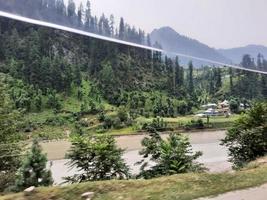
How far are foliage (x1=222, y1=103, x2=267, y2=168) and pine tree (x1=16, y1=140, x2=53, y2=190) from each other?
4.87 metres

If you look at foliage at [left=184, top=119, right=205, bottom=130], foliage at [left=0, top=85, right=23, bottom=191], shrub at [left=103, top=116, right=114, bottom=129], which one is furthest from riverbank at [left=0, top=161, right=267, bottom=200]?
foliage at [left=184, top=119, right=205, bottom=130]

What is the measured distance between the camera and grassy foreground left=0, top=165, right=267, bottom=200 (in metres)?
5.24

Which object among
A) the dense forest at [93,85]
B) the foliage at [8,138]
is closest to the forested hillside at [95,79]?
the dense forest at [93,85]

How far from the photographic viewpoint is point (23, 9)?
375cm

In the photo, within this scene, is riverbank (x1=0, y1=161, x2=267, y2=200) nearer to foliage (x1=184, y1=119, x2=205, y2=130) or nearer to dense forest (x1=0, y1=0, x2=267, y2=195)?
dense forest (x1=0, y1=0, x2=267, y2=195)

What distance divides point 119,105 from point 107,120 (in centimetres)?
1148

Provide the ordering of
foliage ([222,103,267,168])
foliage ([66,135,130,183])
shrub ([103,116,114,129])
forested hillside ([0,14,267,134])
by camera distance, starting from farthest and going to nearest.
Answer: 1. forested hillside ([0,14,267,134])
2. shrub ([103,116,114,129])
3. foliage ([222,103,267,168])
4. foliage ([66,135,130,183])

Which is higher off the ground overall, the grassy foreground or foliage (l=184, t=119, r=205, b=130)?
foliage (l=184, t=119, r=205, b=130)

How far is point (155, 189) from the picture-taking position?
5555 mm

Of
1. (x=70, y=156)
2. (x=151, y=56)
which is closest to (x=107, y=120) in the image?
(x=151, y=56)

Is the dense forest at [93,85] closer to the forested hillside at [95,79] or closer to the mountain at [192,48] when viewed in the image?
the forested hillside at [95,79]

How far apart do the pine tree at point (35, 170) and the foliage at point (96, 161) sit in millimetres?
540

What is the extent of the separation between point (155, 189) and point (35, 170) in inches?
179

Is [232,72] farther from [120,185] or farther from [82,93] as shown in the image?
[120,185]
